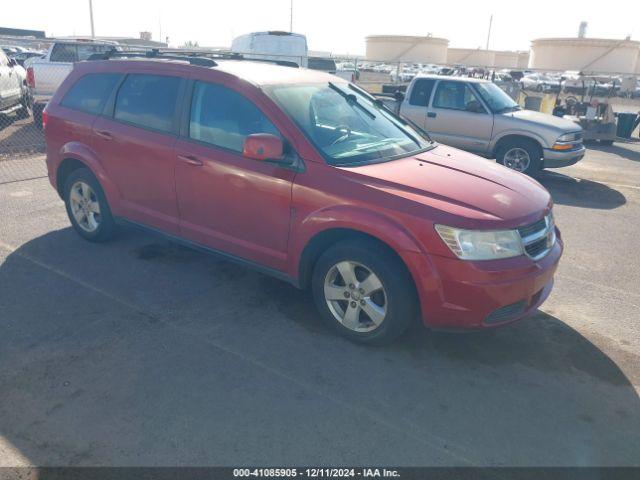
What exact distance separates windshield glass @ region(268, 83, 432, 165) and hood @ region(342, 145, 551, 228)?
193 mm

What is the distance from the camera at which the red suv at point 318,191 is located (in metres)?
3.43

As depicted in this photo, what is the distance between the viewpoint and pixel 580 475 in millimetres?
2715

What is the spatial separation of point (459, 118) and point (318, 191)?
7149 millimetres

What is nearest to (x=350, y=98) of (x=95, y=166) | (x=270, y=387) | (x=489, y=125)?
(x=95, y=166)

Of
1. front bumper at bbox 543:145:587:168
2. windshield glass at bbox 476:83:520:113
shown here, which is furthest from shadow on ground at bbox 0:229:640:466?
windshield glass at bbox 476:83:520:113

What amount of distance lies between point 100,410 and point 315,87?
2.98 meters

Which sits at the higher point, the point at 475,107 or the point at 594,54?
the point at 594,54

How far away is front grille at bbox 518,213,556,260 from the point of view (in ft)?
11.7

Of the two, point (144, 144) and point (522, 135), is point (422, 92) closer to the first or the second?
point (522, 135)

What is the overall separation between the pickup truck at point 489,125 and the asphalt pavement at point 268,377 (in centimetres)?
478

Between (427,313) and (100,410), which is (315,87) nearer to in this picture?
(427,313)

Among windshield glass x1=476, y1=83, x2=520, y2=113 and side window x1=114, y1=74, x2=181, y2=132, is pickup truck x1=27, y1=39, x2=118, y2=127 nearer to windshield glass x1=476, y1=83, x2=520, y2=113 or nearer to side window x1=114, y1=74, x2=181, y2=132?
windshield glass x1=476, y1=83, x2=520, y2=113

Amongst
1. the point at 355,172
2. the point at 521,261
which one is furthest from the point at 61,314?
the point at 521,261

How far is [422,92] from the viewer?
416 inches
